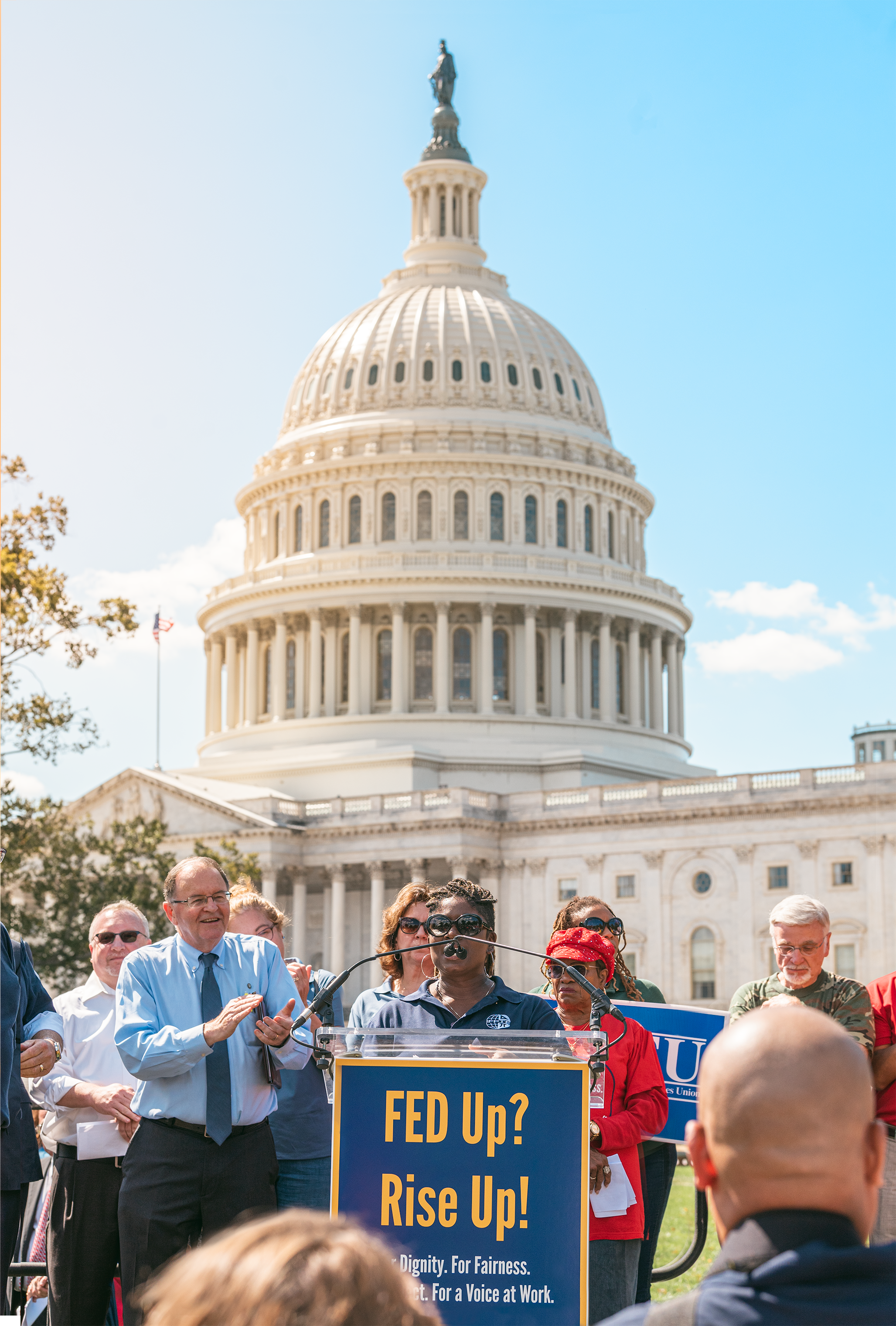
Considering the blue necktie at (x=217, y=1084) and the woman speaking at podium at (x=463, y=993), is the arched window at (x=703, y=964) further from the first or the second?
the blue necktie at (x=217, y=1084)

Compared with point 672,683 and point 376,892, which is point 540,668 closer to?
point 672,683

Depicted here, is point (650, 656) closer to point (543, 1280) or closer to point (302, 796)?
point (302, 796)

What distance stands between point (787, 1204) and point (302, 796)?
247 ft

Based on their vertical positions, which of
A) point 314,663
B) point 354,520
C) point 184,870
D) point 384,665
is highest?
point 354,520

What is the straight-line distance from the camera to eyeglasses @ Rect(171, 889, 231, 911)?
8.22 m

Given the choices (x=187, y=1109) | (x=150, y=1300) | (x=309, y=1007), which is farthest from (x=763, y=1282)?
(x=187, y=1109)

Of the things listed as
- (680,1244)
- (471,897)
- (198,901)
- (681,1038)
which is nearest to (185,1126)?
(198,901)

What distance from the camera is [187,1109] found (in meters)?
7.94

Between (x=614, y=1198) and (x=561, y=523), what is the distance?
8121 centimetres

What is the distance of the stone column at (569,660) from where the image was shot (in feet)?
270

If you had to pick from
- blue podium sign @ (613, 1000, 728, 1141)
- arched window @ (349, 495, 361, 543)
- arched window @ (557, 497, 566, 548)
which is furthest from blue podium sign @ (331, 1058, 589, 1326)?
arched window @ (557, 497, 566, 548)

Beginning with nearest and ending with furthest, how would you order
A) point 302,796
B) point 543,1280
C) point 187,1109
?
point 543,1280, point 187,1109, point 302,796

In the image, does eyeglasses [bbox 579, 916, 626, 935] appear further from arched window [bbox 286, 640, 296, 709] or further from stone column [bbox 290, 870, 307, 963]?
arched window [bbox 286, 640, 296, 709]

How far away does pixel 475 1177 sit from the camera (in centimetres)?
612
